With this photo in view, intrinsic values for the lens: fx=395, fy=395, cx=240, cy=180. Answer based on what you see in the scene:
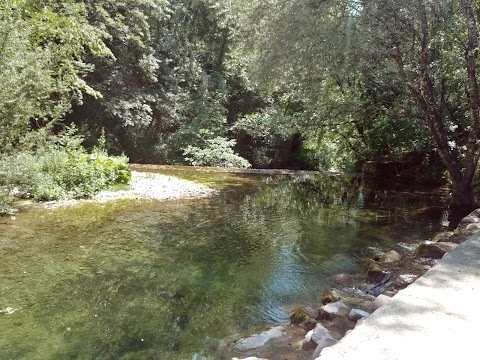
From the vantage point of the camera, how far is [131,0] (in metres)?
15.7

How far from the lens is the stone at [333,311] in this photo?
3.53m

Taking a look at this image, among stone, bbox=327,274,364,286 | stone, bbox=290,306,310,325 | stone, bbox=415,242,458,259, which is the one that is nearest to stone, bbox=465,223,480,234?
stone, bbox=415,242,458,259

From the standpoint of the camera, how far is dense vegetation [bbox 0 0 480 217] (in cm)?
761

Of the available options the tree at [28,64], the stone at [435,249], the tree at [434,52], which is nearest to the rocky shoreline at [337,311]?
the stone at [435,249]

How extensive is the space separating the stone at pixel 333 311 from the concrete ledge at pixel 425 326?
77 cm

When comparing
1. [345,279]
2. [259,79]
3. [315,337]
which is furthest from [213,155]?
[315,337]

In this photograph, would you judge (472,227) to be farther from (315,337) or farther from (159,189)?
(159,189)

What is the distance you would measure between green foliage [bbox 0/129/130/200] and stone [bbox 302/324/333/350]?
5.86 meters

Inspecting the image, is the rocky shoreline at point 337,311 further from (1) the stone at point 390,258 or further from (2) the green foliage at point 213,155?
(2) the green foliage at point 213,155

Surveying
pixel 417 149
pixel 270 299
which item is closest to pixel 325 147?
pixel 417 149

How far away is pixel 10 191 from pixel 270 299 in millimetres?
5377

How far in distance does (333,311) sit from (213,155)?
14678 millimetres

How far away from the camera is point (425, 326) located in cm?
232

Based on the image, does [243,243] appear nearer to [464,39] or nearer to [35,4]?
[464,39]
